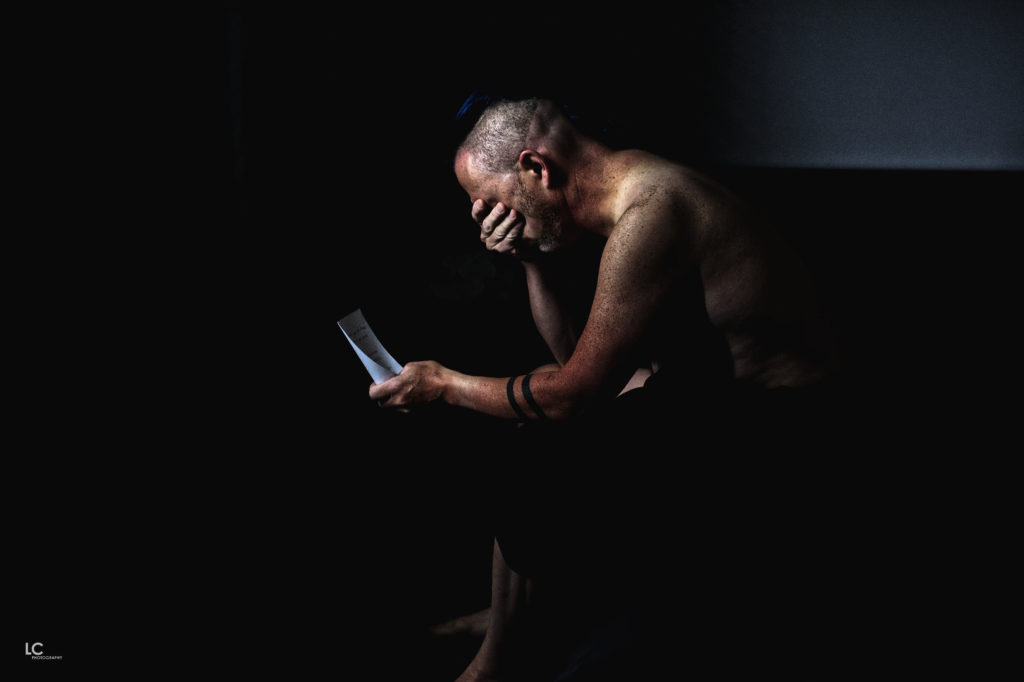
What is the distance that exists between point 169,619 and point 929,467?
48.9 inches

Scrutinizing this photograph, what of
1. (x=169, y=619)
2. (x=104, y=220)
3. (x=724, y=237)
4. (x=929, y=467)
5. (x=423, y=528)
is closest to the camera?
(x=724, y=237)

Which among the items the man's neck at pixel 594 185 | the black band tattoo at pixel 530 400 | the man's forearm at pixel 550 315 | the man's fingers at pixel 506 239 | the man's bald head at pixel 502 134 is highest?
the man's bald head at pixel 502 134

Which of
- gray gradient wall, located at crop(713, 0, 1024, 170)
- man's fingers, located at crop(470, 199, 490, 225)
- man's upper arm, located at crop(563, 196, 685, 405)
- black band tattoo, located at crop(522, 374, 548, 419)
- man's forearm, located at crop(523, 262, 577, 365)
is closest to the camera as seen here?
man's upper arm, located at crop(563, 196, 685, 405)

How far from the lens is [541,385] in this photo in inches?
38.9

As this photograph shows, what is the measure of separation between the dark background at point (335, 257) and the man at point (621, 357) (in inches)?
5.2

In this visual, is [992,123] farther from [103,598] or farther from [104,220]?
[103,598]

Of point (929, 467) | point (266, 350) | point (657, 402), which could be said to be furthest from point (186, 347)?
point (929, 467)

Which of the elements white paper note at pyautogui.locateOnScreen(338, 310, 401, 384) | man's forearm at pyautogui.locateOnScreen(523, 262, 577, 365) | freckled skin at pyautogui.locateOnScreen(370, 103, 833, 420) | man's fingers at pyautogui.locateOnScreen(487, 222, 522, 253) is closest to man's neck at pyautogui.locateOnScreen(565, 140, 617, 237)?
freckled skin at pyautogui.locateOnScreen(370, 103, 833, 420)

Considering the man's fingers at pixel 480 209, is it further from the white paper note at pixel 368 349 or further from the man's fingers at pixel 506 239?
the white paper note at pixel 368 349

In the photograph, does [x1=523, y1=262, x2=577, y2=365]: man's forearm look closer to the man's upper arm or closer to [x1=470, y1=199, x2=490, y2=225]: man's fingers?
[x1=470, y1=199, x2=490, y2=225]: man's fingers


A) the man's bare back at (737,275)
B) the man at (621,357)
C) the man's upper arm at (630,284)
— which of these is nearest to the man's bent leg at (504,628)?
the man at (621,357)

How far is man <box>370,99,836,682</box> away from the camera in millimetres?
920

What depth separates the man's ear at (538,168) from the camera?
104cm

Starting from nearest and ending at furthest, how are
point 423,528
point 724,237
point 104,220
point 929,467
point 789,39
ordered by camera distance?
point 724,237, point 929,467, point 104,220, point 423,528, point 789,39
